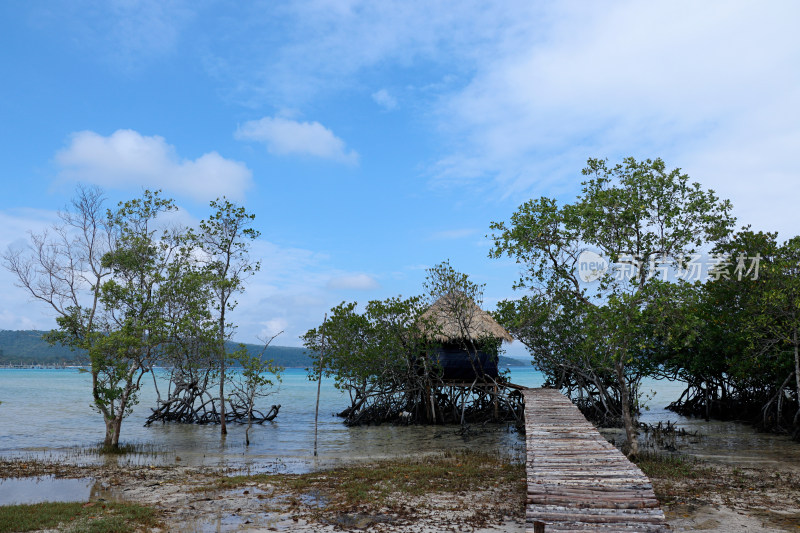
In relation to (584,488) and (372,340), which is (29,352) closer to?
(372,340)

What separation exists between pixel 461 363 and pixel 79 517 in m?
13.6

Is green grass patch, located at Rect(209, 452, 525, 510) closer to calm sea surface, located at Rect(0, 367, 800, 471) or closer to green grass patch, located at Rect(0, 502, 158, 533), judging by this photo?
calm sea surface, located at Rect(0, 367, 800, 471)

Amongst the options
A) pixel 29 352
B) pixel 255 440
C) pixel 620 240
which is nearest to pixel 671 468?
pixel 620 240

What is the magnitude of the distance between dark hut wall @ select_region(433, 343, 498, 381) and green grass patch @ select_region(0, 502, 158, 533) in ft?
40.2

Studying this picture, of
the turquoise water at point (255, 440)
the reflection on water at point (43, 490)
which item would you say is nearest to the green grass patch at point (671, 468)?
the turquoise water at point (255, 440)

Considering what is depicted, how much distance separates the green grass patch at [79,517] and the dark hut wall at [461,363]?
12.3 meters

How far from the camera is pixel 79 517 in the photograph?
7.22 m

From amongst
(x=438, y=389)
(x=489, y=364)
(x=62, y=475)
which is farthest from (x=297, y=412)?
(x=62, y=475)

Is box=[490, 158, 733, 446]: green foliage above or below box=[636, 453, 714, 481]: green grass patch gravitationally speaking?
above

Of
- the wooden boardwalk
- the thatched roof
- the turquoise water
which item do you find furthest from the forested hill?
the wooden boardwalk

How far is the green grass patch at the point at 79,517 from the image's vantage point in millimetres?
6703

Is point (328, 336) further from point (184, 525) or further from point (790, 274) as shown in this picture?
point (790, 274)

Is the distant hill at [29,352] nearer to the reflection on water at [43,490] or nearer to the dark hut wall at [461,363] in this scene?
the dark hut wall at [461,363]

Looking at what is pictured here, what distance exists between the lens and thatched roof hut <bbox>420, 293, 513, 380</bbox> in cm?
1705
